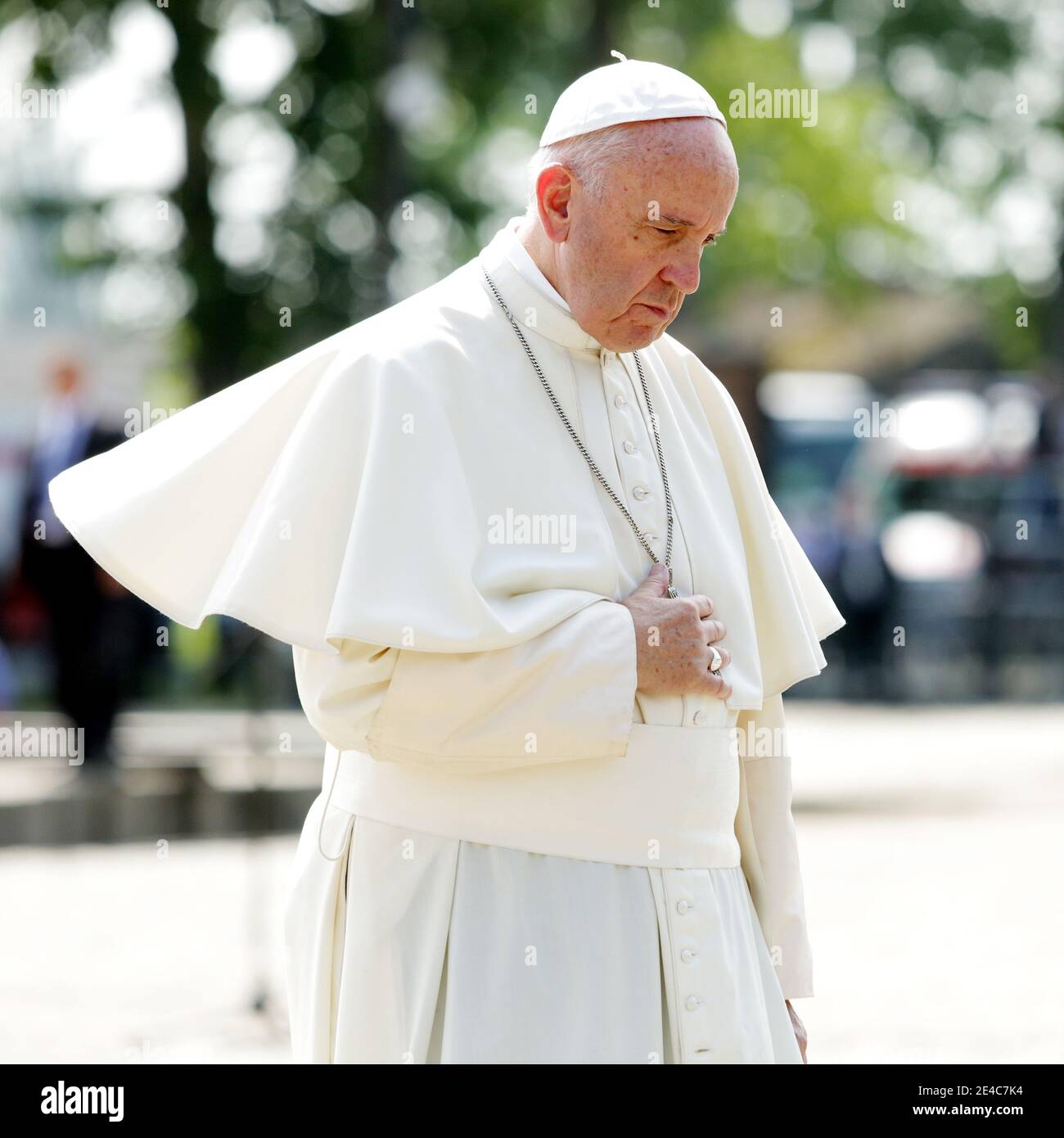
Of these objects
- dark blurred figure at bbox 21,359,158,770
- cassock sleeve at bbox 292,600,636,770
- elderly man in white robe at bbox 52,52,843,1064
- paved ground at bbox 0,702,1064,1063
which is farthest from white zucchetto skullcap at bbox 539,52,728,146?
dark blurred figure at bbox 21,359,158,770

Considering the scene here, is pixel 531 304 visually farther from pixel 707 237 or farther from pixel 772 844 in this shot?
pixel 772 844

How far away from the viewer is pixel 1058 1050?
20.5ft

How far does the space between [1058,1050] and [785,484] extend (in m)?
20.8

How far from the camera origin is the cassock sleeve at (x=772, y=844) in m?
3.27

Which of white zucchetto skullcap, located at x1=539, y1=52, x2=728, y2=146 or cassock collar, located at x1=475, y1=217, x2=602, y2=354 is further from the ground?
white zucchetto skullcap, located at x1=539, y1=52, x2=728, y2=146

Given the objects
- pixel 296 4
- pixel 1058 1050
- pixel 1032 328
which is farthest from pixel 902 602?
pixel 1032 328

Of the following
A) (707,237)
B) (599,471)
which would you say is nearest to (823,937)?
(599,471)

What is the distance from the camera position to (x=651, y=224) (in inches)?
116

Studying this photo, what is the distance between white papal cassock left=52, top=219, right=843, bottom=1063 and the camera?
2.87m

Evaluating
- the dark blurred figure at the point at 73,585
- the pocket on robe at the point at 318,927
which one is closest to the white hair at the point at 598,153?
the pocket on robe at the point at 318,927

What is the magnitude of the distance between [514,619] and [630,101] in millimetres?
796

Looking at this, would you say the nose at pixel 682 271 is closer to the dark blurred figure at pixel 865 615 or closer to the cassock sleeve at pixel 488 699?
the cassock sleeve at pixel 488 699

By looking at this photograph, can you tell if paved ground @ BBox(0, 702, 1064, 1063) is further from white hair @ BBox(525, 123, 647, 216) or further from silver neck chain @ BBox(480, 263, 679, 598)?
white hair @ BBox(525, 123, 647, 216)
